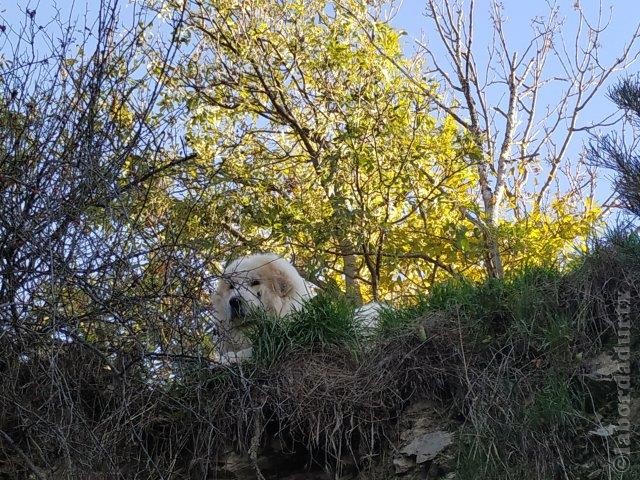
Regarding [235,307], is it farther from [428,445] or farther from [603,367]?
[603,367]

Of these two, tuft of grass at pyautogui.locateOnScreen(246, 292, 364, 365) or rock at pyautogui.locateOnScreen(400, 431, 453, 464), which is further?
tuft of grass at pyautogui.locateOnScreen(246, 292, 364, 365)

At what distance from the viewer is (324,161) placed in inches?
398

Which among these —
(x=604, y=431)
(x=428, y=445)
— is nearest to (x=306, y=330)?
(x=428, y=445)

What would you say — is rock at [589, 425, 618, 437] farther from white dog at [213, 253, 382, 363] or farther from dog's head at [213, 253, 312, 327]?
dog's head at [213, 253, 312, 327]

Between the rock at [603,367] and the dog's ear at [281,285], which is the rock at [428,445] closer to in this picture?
the rock at [603,367]

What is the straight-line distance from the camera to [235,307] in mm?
7781

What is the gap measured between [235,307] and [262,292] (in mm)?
535

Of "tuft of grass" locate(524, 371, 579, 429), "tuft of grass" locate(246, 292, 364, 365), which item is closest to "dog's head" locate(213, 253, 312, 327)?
"tuft of grass" locate(246, 292, 364, 365)

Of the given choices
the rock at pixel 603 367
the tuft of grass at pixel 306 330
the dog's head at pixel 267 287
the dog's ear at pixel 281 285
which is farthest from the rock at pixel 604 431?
the dog's ear at pixel 281 285

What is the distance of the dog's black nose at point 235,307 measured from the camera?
301 inches

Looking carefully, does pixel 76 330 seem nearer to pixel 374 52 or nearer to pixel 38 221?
pixel 38 221

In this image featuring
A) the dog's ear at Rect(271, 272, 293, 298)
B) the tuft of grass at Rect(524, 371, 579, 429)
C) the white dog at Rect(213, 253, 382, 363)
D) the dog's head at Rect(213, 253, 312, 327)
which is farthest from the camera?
the dog's ear at Rect(271, 272, 293, 298)

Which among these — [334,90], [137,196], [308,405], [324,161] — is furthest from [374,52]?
[308,405]

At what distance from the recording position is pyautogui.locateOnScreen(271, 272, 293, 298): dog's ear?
838cm
